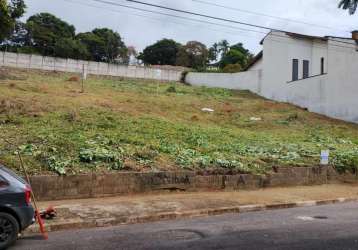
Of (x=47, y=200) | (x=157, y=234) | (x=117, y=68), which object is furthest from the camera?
(x=117, y=68)

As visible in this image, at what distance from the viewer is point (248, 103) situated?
110 feet

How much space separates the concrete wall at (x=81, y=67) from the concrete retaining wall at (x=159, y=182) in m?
26.2

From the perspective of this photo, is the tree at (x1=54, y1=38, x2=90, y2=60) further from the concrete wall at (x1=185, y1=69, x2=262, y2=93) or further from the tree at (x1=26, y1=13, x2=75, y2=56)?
the concrete wall at (x1=185, y1=69, x2=262, y2=93)

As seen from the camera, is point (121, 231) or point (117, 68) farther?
point (117, 68)

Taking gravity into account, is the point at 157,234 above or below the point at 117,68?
below

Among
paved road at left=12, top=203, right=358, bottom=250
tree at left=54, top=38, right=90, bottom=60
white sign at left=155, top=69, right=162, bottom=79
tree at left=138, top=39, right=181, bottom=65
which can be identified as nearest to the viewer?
paved road at left=12, top=203, right=358, bottom=250

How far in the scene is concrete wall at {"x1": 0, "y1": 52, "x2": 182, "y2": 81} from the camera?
39562 millimetres

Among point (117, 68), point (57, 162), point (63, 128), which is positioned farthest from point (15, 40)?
point (57, 162)

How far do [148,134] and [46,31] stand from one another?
47361mm

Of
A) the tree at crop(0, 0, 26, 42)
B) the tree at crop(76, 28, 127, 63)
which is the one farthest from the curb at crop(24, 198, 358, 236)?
the tree at crop(76, 28, 127, 63)

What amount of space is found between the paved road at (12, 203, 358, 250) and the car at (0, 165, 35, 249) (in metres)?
0.31

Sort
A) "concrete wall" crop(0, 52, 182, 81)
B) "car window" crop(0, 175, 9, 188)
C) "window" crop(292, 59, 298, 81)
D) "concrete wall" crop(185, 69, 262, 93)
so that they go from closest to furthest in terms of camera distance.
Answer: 1. "car window" crop(0, 175, 9, 188)
2. "concrete wall" crop(0, 52, 182, 81)
3. "window" crop(292, 59, 298, 81)
4. "concrete wall" crop(185, 69, 262, 93)

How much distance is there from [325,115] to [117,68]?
60.5 ft

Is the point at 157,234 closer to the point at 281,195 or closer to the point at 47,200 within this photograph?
the point at 47,200
